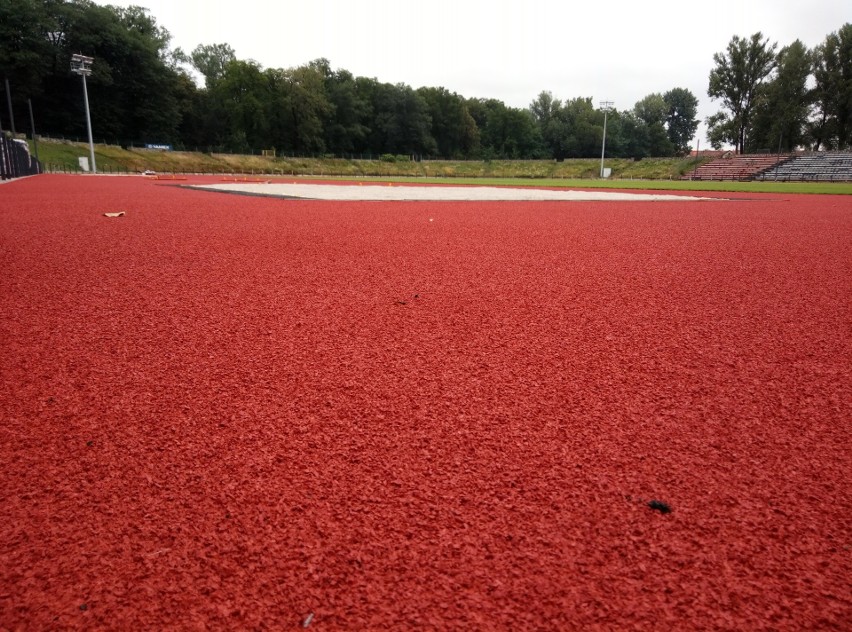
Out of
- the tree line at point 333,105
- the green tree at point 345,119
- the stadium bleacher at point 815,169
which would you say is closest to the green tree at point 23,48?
the tree line at point 333,105

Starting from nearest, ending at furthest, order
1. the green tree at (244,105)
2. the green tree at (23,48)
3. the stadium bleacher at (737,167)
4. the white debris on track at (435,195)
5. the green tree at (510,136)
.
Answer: the white debris on track at (435,195) < the stadium bleacher at (737,167) < the green tree at (23,48) < the green tree at (244,105) < the green tree at (510,136)

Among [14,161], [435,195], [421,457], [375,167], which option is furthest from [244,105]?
[421,457]

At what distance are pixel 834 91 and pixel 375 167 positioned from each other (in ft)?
174

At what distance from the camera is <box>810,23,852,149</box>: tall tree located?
55.8 metres

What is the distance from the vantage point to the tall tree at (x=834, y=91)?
5575 centimetres

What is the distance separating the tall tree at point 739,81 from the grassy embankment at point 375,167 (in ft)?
32.2

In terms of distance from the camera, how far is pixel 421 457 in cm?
187

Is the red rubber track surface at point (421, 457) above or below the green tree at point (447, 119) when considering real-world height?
below

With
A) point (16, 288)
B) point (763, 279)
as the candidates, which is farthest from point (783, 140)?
point (16, 288)

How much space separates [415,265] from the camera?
538 centimetres

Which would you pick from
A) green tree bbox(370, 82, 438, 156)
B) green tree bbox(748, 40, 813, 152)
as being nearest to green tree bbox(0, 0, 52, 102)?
green tree bbox(370, 82, 438, 156)

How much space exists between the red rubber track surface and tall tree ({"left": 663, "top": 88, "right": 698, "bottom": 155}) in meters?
114

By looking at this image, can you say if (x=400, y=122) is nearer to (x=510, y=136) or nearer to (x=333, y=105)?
(x=333, y=105)

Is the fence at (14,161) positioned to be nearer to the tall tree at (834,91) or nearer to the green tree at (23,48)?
the green tree at (23,48)
